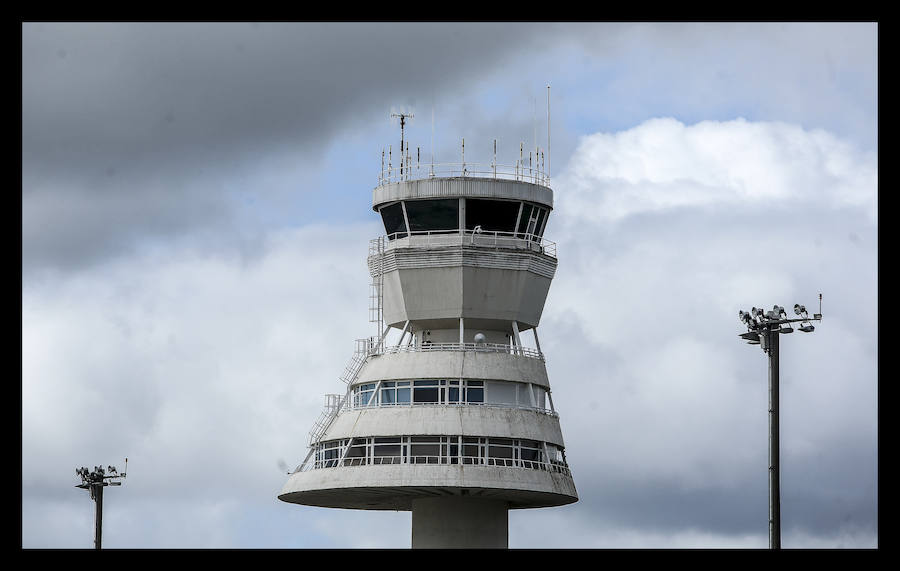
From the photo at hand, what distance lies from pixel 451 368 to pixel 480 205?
952 cm

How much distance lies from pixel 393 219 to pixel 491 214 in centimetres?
578

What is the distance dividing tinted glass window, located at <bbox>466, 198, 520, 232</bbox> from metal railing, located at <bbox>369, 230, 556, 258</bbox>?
37cm

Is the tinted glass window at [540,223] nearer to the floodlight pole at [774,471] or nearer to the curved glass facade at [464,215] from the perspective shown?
the curved glass facade at [464,215]

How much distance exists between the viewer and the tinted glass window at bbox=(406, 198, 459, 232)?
318ft

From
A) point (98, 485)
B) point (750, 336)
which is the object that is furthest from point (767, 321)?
point (98, 485)

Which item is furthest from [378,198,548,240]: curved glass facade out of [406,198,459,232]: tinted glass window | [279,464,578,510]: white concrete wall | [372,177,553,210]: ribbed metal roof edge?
[279,464,578,510]: white concrete wall

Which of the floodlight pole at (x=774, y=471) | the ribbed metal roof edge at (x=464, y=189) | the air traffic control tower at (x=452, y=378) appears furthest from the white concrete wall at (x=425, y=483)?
the floodlight pole at (x=774, y=471)

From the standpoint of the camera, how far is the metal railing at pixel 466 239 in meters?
96.1

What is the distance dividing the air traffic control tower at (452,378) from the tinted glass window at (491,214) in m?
0.06

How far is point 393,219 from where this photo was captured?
98.7m

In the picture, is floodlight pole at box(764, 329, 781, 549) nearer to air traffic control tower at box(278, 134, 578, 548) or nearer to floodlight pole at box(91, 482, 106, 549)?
air traffic control tower at box(278, 134, 578, 548)

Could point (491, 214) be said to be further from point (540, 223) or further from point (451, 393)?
point (451, 393)

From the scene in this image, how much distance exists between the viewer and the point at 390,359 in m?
96.6
